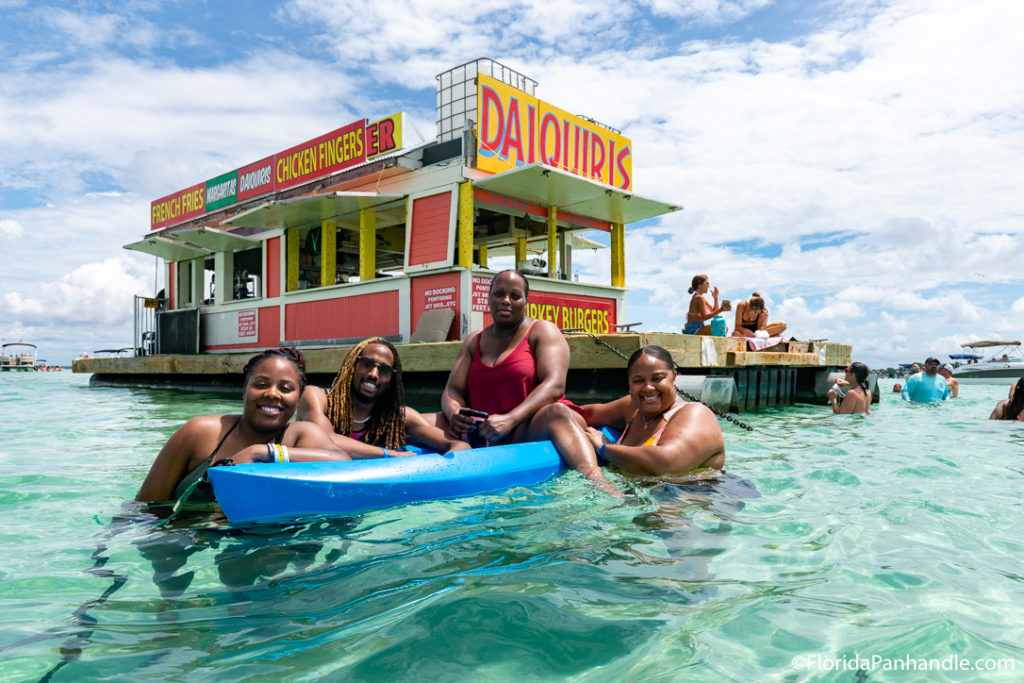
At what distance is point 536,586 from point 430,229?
933cm

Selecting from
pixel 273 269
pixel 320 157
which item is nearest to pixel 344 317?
pixel 273 269

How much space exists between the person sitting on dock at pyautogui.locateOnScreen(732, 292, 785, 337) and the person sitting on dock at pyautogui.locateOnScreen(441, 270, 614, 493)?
8188 mm

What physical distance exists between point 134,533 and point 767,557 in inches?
107

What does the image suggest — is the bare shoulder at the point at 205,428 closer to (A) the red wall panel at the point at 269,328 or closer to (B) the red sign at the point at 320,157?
(B) the red sign at the point at 320,157

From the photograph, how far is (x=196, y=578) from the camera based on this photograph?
7.97 feet

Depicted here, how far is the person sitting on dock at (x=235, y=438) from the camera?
2.94 metres

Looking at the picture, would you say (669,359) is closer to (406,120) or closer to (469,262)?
(469,262)

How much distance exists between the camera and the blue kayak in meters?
2.82

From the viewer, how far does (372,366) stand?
12.8ft

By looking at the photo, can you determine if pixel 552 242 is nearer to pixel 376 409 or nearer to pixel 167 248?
pixel 376 409

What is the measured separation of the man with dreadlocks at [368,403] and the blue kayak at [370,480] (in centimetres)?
36

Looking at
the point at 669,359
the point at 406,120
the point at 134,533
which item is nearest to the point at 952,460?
the point at 669,359

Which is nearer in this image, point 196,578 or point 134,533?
point 196,578

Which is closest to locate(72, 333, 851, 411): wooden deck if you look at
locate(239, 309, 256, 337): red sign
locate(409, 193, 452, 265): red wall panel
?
locate(239, 309, 256, 337): red sign
